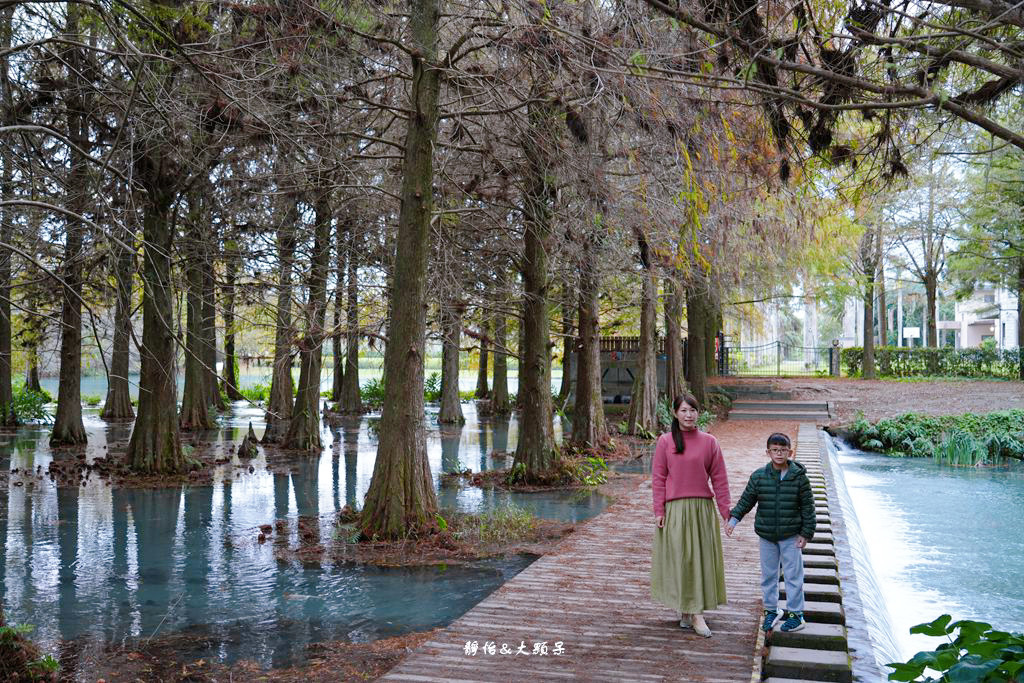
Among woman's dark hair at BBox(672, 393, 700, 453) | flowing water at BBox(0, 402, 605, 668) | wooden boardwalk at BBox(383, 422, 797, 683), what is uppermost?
woman's dark hair at BBox(672, 393, 700, 453)

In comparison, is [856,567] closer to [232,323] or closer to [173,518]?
[173,518]

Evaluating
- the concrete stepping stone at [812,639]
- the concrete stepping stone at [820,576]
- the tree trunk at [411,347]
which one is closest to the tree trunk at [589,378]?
the tree trunk at [411,347]

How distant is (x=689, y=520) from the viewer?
631cm

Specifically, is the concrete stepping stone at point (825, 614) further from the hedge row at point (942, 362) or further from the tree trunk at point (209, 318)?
the hedge row at point (942, 362)

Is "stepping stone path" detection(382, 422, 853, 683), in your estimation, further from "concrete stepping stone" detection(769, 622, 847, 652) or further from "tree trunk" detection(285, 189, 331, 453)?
"tree trunk" detection(285, 189, 331, 453)

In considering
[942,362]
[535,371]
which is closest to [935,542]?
[535,371]

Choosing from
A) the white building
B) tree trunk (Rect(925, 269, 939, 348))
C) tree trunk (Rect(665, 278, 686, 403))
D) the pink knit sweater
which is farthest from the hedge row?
the pink knit sweater

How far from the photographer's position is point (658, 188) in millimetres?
14938

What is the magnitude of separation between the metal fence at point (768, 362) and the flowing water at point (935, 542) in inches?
726

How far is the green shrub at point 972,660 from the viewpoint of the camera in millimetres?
4258

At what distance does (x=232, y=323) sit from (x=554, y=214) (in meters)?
19.2

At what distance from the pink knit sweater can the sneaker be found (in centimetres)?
81

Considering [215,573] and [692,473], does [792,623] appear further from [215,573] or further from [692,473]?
[215,573]

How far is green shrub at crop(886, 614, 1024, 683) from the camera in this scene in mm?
4258
